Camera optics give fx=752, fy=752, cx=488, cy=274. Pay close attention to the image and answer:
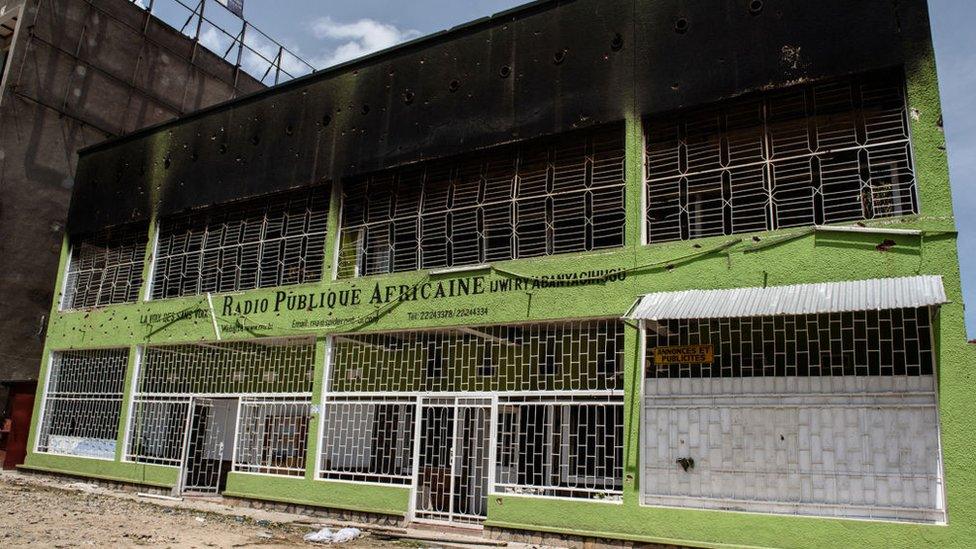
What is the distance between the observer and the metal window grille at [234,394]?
13.1 meters

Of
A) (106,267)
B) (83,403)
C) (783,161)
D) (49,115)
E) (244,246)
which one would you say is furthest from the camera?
(49,115)

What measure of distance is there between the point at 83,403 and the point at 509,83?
39.3 feet

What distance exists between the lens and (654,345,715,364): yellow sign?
9.18 metres

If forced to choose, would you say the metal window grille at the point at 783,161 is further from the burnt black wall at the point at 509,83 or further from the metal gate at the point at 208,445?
the metal gate at the point at 208,445

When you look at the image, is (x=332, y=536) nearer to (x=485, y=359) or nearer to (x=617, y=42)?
(x=485, y=359)

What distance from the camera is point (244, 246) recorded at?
48.1 feet

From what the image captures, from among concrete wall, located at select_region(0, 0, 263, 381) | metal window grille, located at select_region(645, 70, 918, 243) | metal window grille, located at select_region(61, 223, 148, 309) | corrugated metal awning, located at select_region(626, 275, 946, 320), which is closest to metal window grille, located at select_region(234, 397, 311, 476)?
metal window grille, located at select_region(61, 223, 148, 309)

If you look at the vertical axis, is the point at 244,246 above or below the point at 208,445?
above

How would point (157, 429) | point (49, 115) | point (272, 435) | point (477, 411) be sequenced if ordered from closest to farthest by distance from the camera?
point (477, 411) < point (272, 435) < point (157, 429) < point (49, 115)

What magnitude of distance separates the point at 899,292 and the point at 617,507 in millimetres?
4043

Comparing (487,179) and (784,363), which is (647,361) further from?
Result: (487,179)

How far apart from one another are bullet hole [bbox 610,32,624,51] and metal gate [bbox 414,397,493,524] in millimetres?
5348

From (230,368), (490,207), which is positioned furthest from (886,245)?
(230,368)

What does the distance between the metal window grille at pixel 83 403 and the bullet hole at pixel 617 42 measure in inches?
471
